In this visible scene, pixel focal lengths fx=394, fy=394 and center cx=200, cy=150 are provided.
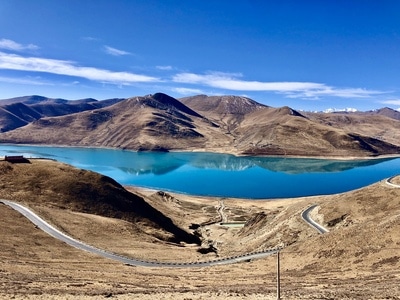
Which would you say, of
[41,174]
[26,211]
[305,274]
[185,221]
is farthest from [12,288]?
[185,221]

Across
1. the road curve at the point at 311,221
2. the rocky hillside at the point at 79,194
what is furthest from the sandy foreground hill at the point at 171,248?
the road curve at the point at 311,221

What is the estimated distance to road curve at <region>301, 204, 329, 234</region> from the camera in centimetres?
7804

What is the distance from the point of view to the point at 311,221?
275ft

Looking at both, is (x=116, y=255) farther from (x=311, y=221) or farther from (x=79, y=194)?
(x=311, y=221)

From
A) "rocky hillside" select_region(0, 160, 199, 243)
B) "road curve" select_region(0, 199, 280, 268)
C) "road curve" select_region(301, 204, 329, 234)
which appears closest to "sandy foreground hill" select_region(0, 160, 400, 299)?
"rocky hillside" select_region(0, 160, 199, 243)

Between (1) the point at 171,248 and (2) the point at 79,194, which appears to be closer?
(1) the point at 171,248

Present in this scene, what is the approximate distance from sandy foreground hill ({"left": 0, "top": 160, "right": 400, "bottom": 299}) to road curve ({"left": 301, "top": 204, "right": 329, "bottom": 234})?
1442mm

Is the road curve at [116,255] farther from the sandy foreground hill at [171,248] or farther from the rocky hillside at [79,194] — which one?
the rocky hillside at [79,194]

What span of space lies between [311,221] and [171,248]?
3030 centimetres

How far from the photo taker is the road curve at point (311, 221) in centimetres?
7804

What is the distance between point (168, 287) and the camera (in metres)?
41.0

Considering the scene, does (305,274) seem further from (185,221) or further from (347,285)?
(185,221)

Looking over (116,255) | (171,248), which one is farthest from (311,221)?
(116,255)

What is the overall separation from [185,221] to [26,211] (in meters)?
58.4
